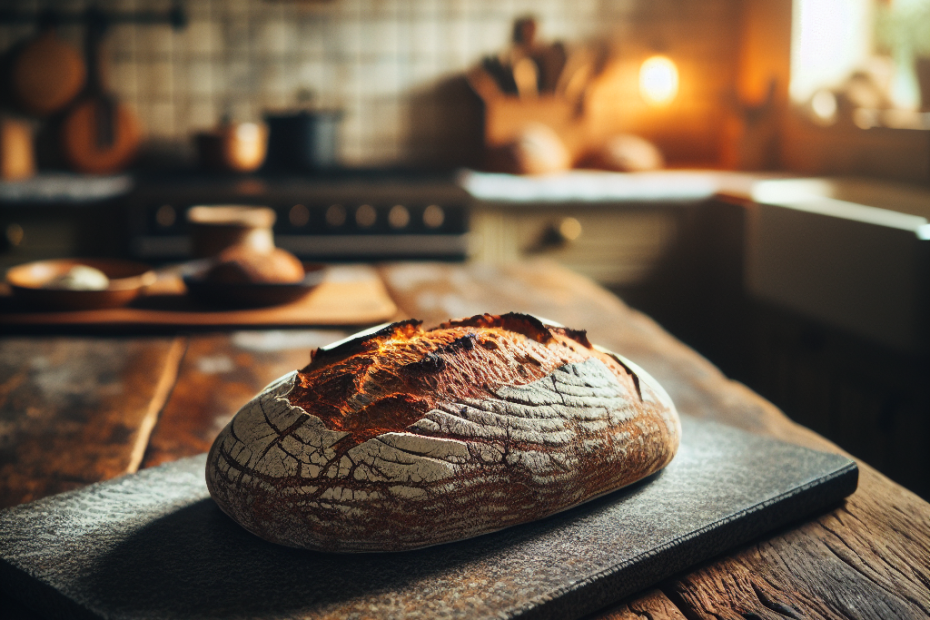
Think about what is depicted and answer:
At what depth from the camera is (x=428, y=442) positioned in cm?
62

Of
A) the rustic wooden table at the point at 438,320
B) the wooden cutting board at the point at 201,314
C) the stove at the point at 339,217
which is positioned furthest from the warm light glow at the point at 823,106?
the wooden cutting board at the point at 201,314

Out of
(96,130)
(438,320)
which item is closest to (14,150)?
(96,130)

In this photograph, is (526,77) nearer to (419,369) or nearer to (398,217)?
(398,217)

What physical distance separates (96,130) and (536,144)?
1681 millimetres

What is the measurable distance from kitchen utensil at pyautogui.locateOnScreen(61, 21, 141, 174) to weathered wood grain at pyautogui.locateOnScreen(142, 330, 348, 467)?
232 centimetres

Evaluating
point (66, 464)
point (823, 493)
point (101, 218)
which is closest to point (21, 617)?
point (66, 464)

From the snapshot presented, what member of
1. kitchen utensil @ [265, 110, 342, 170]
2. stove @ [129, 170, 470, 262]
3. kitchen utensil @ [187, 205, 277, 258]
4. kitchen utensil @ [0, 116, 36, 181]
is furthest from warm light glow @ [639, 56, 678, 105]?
kitchen utensil @ [0, 116, 36, 181]

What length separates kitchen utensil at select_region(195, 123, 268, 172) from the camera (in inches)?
120

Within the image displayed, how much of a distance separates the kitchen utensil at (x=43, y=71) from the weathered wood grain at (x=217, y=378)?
248cm

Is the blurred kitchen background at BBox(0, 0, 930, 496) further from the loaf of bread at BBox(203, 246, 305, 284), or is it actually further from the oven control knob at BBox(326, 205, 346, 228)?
the loaf of bread at BBox(203, 246, 305, 284)

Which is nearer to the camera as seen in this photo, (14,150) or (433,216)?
(433,216)

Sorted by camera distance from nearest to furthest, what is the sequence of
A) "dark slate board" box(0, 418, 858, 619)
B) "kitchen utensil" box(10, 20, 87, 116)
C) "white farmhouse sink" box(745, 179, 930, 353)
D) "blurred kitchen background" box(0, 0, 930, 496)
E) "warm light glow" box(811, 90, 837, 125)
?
1. "dark slate board" box(0, 418, 858, 619)
2. "white farmhouse sink" box(745, 179, 930, 353)
3. "blurred kitchen background" box(0, 0, 930, 496)
4. "warm light glow" box(811, 90, 837, 125)
5. "kitchen utensil" box(10, 20, 87, 116)

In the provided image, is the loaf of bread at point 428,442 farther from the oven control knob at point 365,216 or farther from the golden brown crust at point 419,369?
the oven control knob at point 365,216

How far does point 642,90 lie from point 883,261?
183 centimetres
